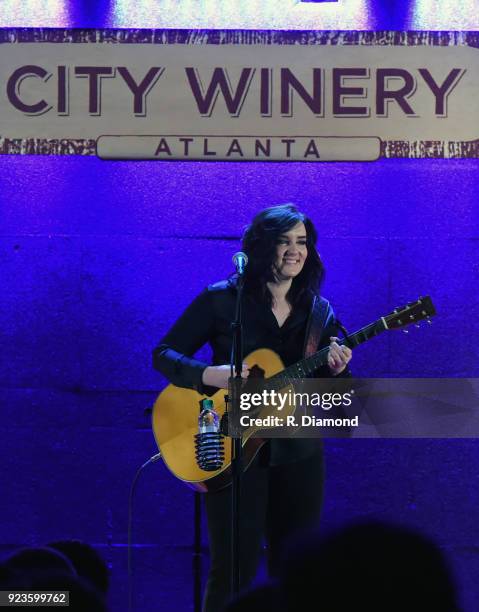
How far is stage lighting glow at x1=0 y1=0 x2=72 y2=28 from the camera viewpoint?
5.27m

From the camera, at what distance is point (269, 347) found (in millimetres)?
4309

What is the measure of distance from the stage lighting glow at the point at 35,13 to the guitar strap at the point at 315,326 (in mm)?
2117

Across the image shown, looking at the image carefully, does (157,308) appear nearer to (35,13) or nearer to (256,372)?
(256,372)

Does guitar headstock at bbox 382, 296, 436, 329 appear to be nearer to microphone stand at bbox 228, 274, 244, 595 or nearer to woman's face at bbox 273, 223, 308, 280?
woman's face at bbox 273, 223, 308, 280

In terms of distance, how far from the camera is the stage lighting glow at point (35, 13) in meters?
5.27

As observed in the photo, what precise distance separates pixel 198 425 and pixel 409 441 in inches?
57.9

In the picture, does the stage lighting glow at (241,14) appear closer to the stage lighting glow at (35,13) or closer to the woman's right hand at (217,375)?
the stage lighting glow at (35,13)

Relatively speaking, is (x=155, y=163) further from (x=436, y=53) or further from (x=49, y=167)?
(x=436, y=53)

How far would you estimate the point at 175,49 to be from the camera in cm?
519

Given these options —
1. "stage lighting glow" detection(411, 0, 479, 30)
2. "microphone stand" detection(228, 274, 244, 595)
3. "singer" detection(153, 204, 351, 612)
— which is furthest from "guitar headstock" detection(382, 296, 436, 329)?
"stage lighting glow" detection(411, 0, 479, 30)

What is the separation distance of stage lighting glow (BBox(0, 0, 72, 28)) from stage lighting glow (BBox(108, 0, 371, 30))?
0.25m

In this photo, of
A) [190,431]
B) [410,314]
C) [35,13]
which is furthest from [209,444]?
[35,13]

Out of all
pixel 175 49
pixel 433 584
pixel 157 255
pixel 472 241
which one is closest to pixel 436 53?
pixel 472 241

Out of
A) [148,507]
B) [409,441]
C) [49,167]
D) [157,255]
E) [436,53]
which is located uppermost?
[436,53]
